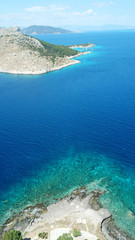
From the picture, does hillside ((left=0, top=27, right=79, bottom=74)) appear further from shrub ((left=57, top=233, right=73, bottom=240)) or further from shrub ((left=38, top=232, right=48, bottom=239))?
shrub ((left=57, top=233, right=73, bottom=240))

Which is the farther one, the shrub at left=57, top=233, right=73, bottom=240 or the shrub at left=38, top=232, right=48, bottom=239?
the shrub at left=38, top=232, right=48, bottom=239

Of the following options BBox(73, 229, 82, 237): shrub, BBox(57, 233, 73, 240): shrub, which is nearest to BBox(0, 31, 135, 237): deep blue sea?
BBox(73, 229, 82, 237): shrub

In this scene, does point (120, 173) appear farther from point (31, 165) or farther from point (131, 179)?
point (31, 165)

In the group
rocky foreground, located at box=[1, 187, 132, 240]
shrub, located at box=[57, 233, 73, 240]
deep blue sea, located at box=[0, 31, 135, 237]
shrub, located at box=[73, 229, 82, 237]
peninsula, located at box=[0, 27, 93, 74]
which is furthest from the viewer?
peninsula, located at box=[0, 27, 93, 74]

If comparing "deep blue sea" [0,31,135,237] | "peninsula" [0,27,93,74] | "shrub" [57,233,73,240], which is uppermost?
"peninsula" [0,27,93,74]

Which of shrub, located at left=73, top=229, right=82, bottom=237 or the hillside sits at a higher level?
the hillside

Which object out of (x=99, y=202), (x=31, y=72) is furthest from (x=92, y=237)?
(x=31, y=72)

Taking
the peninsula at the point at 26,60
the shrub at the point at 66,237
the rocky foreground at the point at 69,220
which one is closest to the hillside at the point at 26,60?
the peninsula at the point at 26,60
